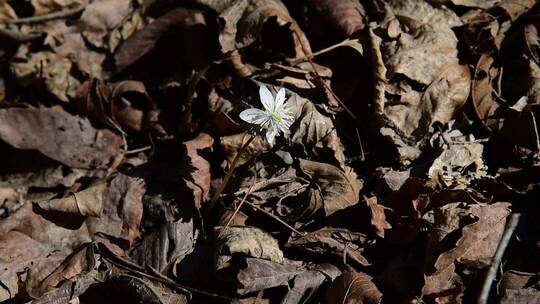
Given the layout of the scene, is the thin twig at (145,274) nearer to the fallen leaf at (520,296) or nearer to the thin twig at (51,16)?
the fallen leaf at (520,296)

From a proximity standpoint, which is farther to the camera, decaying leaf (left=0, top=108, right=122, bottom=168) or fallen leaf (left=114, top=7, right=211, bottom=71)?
fallen leaf (left=114, top=7, right=211, bottom=71)

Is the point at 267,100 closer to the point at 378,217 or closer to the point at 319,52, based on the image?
the point at 319,52

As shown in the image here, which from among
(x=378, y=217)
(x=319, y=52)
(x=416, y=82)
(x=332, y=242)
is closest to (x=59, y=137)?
(x=319, y=52)

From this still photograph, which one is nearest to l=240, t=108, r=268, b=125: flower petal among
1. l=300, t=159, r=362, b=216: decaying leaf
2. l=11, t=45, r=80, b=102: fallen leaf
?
l=300, t=159, r=362, b=216: decaying leaf

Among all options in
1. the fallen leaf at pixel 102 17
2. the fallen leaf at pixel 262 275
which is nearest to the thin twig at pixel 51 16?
the fallen leaf at pixel 102 17

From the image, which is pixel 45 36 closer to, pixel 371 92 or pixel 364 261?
pixel 371 92

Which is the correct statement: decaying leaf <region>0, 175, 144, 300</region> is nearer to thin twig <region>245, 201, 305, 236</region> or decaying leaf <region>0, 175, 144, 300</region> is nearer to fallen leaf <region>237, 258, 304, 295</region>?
thin twig <region>245, 201, 305, 236</region>

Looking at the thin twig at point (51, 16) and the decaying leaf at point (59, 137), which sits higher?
the thin twig at point (51, 16)

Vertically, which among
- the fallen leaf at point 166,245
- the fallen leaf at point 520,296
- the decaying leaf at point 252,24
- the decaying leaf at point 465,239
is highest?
the decaying leaf at point 252,24
